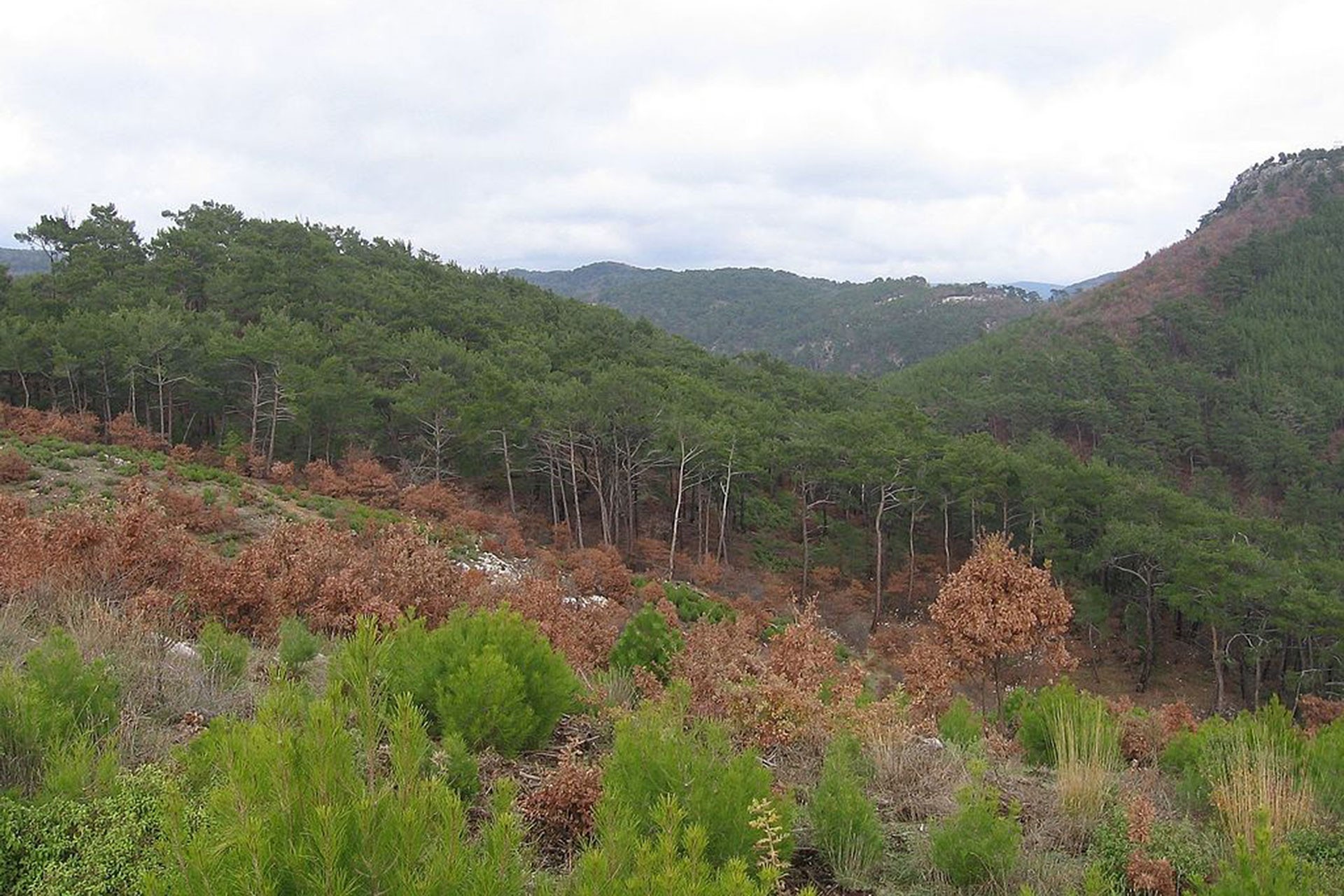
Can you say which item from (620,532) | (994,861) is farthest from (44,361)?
(994,861)

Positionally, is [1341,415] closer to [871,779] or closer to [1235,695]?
[1235,695]

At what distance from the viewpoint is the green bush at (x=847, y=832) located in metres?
3.15

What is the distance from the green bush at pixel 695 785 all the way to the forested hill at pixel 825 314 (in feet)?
321

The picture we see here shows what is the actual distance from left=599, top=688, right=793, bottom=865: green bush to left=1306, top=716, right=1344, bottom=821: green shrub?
3.13 meters

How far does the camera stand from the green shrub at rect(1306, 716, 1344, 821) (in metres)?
4.01

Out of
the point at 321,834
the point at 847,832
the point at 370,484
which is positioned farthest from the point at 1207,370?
the point at 321,834

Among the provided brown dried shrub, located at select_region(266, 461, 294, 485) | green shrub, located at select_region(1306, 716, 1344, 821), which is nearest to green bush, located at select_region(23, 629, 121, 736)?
green shrub, located at select_region(1306, 716, 1344, 821)

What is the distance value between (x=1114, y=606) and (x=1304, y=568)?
22.4 ft

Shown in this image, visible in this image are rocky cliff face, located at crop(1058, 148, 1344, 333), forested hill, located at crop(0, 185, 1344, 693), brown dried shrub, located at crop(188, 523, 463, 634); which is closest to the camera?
brown dried shrub, located at crop(188, 523, 463, 634)

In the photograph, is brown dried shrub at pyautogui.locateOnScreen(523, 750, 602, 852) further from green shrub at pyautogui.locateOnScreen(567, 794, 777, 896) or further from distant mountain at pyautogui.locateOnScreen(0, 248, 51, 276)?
distant mountain at pyautogui.locateOnScreen(0, 248, 51, 276)

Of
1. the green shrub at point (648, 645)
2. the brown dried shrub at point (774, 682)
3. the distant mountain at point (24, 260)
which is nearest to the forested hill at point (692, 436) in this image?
the green shrub at point (648, 645)

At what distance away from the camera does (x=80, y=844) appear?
7.49 feet

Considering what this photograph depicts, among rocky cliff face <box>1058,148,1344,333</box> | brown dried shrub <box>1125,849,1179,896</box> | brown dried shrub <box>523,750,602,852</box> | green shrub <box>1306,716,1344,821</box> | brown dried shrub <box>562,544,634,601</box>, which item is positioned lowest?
brown dried shrub <box>562,544,634,601</box>

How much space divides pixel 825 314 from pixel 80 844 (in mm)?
133994
